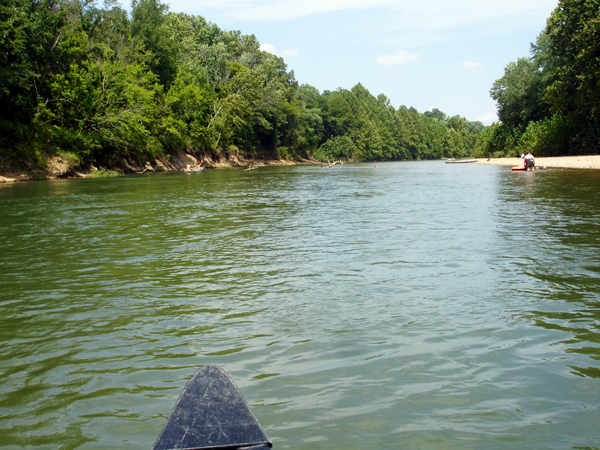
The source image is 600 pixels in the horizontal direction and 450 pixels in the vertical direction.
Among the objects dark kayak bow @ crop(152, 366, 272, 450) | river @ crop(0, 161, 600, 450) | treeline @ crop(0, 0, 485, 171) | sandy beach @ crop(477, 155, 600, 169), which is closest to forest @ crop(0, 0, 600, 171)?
treeline @ crop(0, 0, 485, 171)

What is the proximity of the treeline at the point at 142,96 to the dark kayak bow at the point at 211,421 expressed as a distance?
4133 cm

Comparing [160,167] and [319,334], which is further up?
[160,167]

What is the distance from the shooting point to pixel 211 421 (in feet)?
11.6

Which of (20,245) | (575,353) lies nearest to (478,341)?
(575,353)

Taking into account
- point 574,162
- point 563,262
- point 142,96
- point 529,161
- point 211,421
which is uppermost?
point 142,96

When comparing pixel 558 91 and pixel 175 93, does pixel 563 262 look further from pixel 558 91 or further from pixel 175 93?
pixel 175 93

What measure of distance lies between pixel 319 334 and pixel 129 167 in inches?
2242

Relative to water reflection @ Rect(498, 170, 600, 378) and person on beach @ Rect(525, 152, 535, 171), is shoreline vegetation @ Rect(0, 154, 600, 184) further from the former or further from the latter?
water reflection @ Rect(498, 170, 600, 378)

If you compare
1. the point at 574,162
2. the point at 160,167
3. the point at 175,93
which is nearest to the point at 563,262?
the point at 574,162

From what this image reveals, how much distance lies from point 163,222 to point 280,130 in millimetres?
90553

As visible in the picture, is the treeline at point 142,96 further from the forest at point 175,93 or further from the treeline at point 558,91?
the treeline at point 558,91

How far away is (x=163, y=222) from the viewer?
17.7 meters

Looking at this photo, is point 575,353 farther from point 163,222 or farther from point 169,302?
point 163,222

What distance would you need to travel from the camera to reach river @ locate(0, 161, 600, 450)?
457 cm
